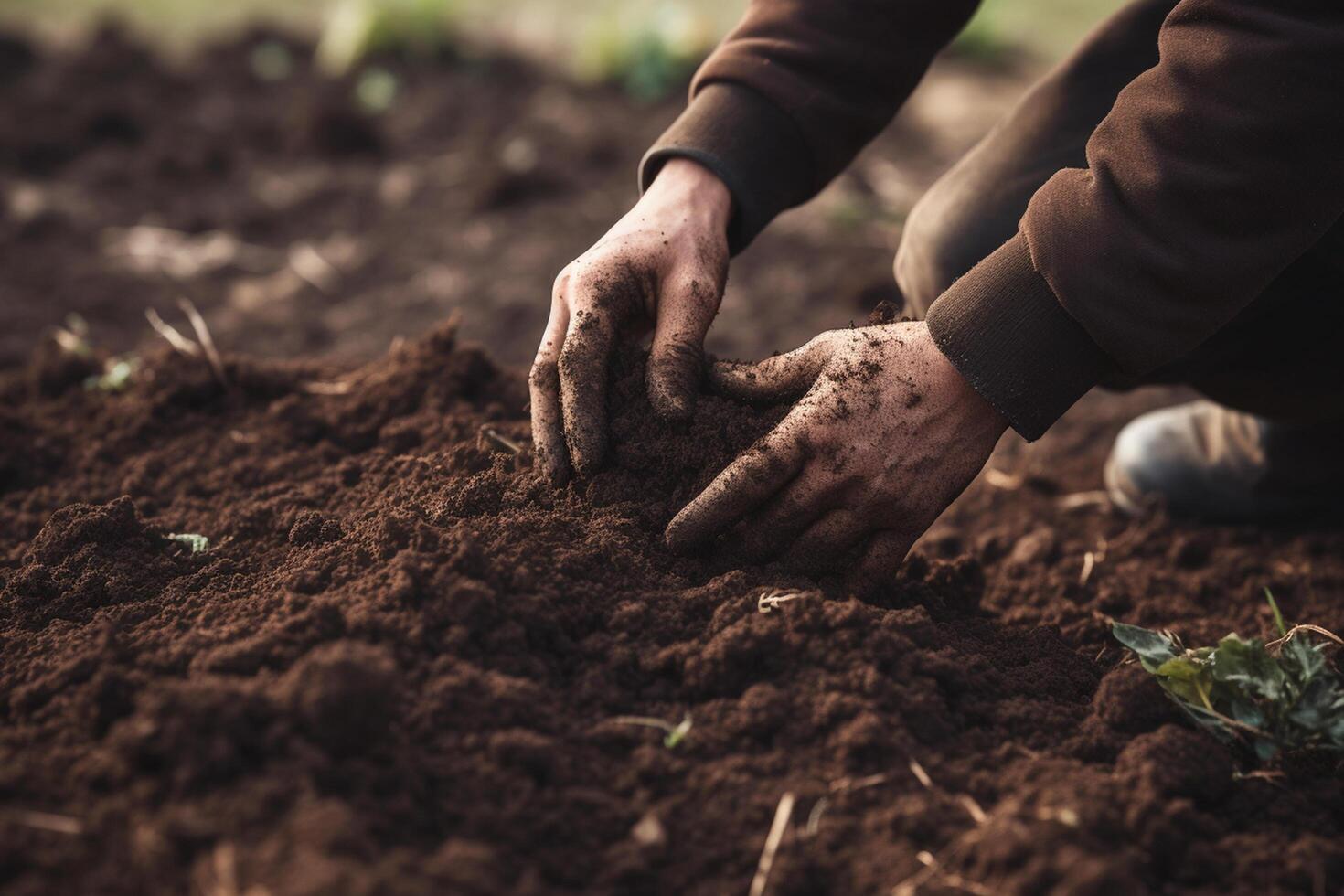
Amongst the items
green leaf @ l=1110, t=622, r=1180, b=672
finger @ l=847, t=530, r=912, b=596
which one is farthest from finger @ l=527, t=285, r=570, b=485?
green leaf @ l=1110, t=622, r=1180, b=672

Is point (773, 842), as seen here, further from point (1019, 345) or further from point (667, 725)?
point (1019, 345)

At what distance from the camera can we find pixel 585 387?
73.7 inches

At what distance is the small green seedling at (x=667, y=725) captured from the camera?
148cm

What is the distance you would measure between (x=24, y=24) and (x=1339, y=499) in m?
7.18

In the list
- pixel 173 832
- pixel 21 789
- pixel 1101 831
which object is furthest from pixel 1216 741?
pixel 21 789

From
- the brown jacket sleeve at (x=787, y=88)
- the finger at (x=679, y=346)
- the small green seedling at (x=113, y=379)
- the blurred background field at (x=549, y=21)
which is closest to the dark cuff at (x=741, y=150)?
the brown jacket sleeve at (x=787, y=88)

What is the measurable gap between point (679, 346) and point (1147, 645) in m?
0.90

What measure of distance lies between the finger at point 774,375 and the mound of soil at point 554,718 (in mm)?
42

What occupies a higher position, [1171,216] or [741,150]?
[741,150]

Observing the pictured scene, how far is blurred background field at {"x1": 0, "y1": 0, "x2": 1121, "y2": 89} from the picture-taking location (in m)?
5.67

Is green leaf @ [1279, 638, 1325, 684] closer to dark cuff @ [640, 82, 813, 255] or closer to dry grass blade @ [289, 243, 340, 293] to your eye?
dark cuff @ [640, 82, 813, 255]

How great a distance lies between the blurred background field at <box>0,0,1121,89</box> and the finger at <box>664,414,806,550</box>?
171 inches

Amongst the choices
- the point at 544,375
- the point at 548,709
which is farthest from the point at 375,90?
the point at 548,709

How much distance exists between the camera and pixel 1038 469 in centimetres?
317
